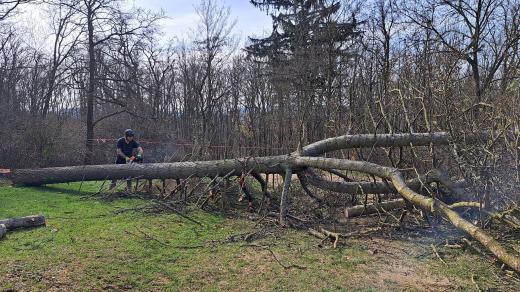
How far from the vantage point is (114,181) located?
8758 millimetres

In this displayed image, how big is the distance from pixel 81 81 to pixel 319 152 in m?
14.2

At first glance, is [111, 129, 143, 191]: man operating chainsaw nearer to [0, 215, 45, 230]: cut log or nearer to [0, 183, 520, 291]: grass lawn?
[0, 183, 520, 291]: grass lawn

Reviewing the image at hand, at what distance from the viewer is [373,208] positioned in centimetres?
706

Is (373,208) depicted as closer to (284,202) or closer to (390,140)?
(390,140)

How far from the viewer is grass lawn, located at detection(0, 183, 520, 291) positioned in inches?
159

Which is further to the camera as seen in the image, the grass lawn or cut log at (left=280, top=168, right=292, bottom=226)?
cut log at (left=280, top=168, right=292, bottom=226)

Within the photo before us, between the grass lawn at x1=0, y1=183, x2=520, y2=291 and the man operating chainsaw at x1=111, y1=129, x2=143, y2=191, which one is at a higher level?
the man operating chainsaw at x1=111, y1=129, x2=143, y2=191

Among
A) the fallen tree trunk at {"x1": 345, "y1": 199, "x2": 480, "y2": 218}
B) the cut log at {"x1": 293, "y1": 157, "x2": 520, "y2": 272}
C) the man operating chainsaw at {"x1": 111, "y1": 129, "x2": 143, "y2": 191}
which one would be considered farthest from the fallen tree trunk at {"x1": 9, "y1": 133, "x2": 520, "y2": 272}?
the man operating chainsaw at {"x1": 111, "y1": 129, "x2": 143, "y2": 191}

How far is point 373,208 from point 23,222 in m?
4.97

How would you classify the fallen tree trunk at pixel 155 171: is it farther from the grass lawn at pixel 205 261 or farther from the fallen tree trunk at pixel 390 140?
the grass lawn at pixel 205 261

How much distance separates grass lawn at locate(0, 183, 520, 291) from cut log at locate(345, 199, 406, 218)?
112cm

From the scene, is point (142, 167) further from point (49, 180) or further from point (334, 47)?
point (334, 47)

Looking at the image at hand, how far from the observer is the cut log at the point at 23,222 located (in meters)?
5.27

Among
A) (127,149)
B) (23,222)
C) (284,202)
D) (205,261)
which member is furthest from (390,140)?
(127,149)
